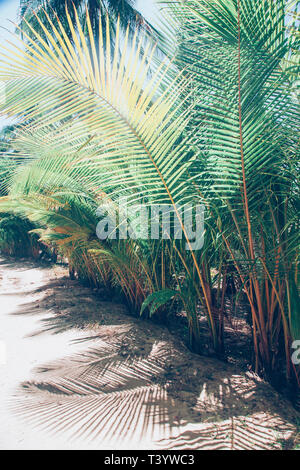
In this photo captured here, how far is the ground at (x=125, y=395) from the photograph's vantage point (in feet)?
4.97

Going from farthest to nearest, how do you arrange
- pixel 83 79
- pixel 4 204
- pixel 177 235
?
pixel 4 204
pixel 177 235
pixel 83 79

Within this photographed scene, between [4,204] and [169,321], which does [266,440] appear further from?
[4,204]

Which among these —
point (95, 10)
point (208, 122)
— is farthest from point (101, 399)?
point (95, 10)

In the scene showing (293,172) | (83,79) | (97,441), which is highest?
(83,79)

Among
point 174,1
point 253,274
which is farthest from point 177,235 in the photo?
point 174,1

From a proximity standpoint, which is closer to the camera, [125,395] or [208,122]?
[208,122]

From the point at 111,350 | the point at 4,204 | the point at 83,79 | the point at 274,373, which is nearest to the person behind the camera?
the point at 83,79

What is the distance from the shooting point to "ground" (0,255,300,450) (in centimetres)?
152

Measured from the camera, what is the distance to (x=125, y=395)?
1.87 meters

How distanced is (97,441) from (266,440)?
2.64 ft

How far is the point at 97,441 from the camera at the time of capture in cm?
149

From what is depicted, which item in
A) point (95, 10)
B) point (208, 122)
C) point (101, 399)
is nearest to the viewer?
point (208, 122)

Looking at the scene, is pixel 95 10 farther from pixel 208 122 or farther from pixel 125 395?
pixel 125 395

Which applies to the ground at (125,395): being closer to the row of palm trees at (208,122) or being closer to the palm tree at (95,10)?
the row of palm trees at (208,122)
